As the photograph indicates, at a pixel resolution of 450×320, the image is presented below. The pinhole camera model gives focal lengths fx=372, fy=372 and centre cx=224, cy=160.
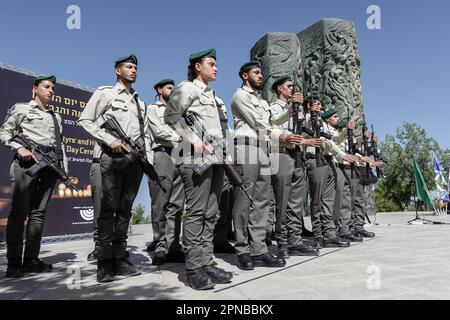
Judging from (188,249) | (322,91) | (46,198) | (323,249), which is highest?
(322,91)

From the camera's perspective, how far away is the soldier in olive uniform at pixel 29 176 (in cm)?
373

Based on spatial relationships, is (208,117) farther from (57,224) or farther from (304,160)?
(57,224)

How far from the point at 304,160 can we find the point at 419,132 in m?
36.2

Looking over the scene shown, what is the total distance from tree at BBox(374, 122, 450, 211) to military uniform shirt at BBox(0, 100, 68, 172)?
116ft

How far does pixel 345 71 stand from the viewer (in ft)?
45.7

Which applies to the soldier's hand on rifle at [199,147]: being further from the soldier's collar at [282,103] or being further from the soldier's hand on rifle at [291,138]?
the soldier's collar at [282,103]

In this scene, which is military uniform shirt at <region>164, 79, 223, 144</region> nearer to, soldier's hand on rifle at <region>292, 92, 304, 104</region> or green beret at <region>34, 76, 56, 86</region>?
soldier's hand on rifle at <region>292, 92, 304, 104</region>

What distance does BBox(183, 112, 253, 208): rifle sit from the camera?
304cm

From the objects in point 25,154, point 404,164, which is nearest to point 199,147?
point 25,154

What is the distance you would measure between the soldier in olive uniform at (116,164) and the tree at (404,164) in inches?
1394

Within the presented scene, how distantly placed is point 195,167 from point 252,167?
3.09ft

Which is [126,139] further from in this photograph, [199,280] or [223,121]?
[199,280]

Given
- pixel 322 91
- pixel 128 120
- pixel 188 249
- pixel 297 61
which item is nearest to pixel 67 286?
pixel 188 249
